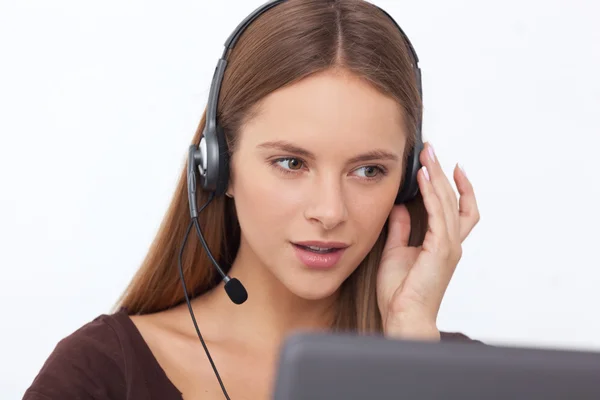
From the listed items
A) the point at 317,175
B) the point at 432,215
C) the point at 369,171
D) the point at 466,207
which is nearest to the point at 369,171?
the point at 369,171

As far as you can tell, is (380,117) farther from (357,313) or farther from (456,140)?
(456,140)

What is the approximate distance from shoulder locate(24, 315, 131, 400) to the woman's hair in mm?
159

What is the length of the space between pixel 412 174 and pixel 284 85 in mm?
302

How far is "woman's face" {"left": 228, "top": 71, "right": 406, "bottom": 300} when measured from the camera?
1426 millimetres

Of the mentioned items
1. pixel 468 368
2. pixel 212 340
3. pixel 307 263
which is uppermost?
pixel 468 368

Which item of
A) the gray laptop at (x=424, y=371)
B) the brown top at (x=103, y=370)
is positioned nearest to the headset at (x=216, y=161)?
the brown top at (x=103, y=370)

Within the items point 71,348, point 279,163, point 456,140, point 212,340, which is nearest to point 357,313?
point 212,340

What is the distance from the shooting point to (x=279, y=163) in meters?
1.48

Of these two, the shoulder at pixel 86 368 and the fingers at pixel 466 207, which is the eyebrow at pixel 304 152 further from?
the shoulder at pixel 86 368

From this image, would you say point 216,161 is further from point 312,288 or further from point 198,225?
point 312,288

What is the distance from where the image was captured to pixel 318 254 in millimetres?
1479

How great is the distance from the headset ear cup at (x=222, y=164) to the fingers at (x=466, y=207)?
0.47 meters

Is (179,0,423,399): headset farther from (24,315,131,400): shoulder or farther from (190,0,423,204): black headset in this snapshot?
(24,315,131,400): shoulder

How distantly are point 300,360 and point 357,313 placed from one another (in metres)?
1.22
